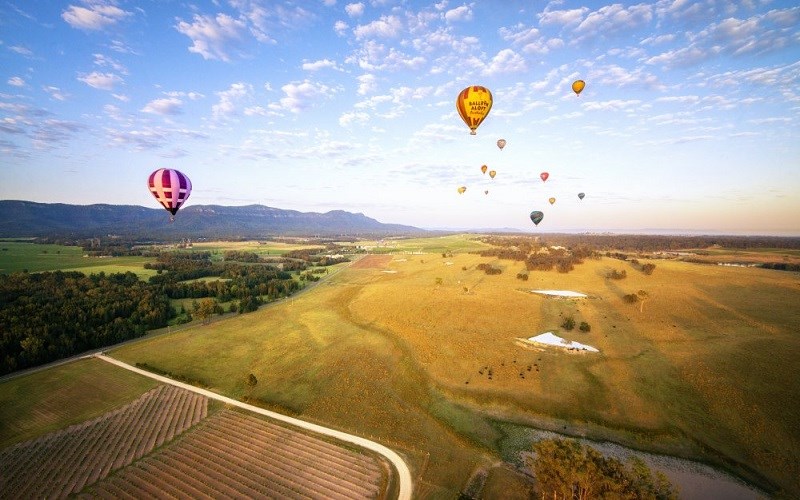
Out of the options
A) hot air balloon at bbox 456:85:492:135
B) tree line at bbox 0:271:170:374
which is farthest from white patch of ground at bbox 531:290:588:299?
tree line at bbox 0:271:170:374

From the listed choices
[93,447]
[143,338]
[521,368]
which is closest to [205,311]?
[143,338]

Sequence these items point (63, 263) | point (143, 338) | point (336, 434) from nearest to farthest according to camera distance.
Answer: point (336, 434)
point (143, 338)
point (63, 263)

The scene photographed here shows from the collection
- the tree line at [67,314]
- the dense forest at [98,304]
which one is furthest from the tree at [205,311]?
the tree line at [67,314]

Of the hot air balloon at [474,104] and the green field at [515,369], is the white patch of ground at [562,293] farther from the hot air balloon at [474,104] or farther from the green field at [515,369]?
the hot air balloon at [474,104]

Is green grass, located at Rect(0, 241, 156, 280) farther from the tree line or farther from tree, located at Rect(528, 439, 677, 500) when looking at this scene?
tree, located at Rect(528, 439, 677, 500)

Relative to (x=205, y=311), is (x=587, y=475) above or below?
above

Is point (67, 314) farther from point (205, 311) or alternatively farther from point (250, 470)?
point (250, 470)
